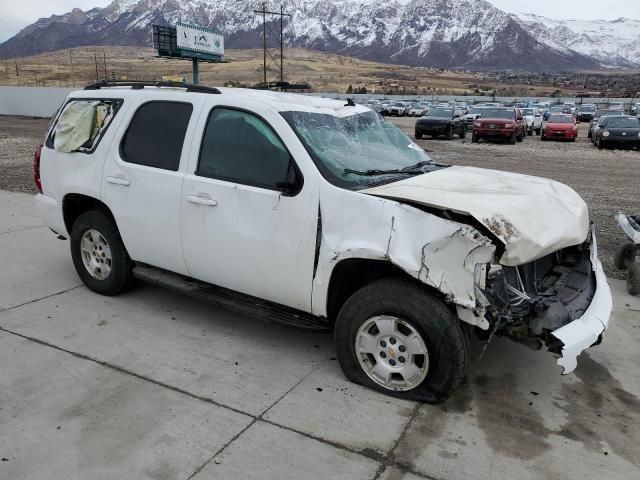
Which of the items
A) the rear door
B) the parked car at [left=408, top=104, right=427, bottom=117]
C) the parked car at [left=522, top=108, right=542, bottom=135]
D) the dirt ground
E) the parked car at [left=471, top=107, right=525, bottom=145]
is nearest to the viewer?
the rear door

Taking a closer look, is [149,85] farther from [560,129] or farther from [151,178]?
[560,129]

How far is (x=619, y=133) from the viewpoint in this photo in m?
23.3

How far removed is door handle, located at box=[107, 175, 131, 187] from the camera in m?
4.71

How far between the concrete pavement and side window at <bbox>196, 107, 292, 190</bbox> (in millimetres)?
1272

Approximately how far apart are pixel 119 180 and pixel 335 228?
2053 millimetres

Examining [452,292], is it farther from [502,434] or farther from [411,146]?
[411,146]

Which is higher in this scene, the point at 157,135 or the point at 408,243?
the point at 157,135

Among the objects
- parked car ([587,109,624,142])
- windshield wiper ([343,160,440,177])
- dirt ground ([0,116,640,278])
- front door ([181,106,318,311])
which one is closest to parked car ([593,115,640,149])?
dirt ground ([0,116,640,278])

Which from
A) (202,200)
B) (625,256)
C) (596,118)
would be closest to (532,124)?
(596,118)

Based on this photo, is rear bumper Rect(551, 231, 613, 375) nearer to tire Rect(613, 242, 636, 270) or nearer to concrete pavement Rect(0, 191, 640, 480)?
concrete pavement Rect(0, 191, 640, 480)

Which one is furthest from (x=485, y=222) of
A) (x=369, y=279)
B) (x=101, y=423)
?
(x=101, y=423)

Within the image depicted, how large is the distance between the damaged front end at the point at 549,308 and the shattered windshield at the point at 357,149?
1.05 meters

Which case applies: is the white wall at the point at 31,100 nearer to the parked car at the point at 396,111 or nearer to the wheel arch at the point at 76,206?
the parked car at the point at 396,111

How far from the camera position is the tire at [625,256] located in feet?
21.4
